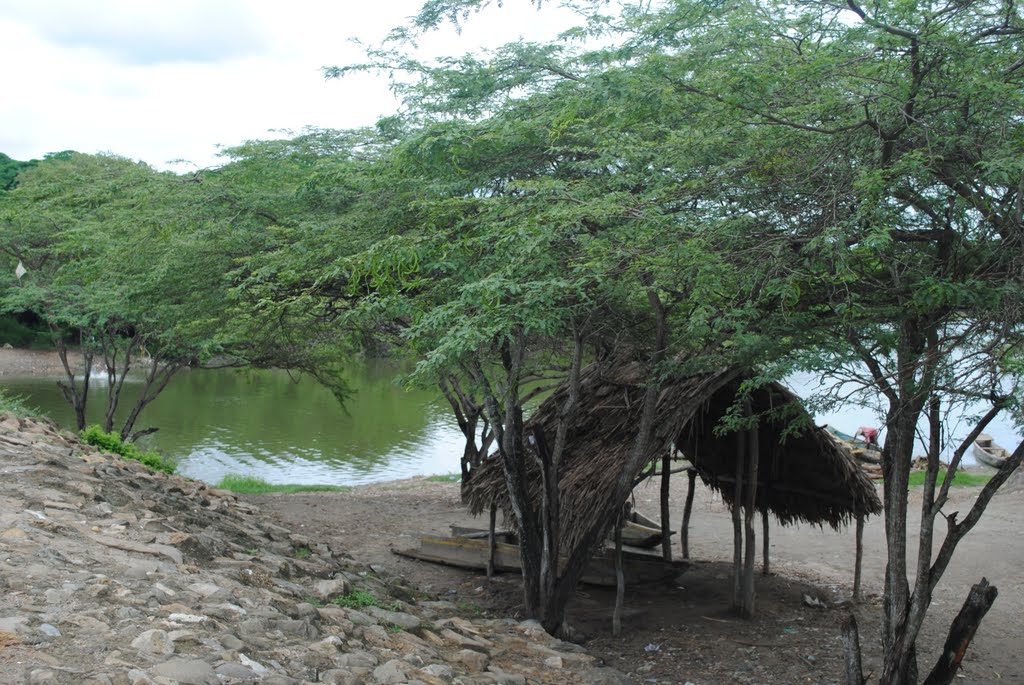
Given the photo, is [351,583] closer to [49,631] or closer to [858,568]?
[49,631]

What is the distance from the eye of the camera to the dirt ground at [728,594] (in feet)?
27.2

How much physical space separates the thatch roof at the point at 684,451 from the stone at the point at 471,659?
2.55m

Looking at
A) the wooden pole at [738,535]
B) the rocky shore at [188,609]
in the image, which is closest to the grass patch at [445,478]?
the wooden pole at [738,535]

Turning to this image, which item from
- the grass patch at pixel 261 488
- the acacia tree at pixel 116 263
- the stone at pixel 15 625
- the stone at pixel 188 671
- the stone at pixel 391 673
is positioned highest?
the acacia tree at pixel 116 263

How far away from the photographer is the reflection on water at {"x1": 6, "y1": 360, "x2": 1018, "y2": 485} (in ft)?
72.6

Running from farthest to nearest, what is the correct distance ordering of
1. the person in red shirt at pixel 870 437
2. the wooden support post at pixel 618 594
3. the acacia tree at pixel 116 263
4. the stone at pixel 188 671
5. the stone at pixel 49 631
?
the person in red shirt at pixel 870 437, the acacia tree at pixel 116 263, the wooden support post at pixel 618 594, the stone at pixel 49 631, the stone at pixel 188 671

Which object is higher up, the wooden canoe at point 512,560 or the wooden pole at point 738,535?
the wooden pole at point 738,535

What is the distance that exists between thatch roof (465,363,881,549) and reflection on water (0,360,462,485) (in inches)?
396

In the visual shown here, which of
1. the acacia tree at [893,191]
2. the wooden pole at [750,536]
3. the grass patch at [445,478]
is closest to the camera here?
the acacia tree at [893,191]

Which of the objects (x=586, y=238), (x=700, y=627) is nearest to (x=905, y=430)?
(x=586, y=238)

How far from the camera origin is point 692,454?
11195 millimetres

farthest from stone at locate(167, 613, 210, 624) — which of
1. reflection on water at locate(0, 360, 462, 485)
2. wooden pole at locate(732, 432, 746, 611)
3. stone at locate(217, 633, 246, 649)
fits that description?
reflection on water at locate(0, 360, 462, 485)

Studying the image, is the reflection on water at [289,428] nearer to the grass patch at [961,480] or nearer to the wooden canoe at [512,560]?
the wooden canoe at [512,560]

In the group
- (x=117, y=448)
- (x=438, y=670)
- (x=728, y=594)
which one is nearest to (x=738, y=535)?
(x=728, y=594)
